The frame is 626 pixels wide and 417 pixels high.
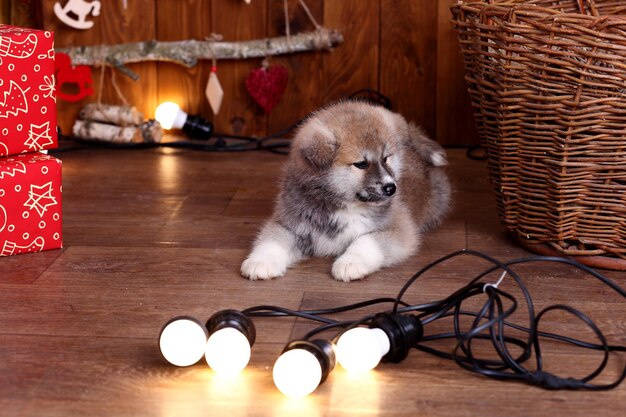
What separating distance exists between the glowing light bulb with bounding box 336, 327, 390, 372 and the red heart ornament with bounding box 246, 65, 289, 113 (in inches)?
78.9

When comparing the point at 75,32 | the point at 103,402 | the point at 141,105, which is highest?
the point at 75,32

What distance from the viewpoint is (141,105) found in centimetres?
354

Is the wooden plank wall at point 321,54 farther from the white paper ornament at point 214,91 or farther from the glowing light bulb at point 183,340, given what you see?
the glowing light bulb at point 183,340

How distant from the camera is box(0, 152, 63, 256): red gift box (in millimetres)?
2131

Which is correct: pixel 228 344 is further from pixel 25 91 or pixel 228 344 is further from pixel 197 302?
A: pixel 25 91

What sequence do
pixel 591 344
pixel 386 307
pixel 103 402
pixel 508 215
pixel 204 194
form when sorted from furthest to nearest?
pixel 204 194 → pixel 508 215 → pixel 386 307 → pixel 591 344 → pixel 103 402

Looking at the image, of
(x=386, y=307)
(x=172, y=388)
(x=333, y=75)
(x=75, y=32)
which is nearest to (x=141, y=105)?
(x=75, y=32)

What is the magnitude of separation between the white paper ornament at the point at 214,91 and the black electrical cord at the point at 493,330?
174 cm

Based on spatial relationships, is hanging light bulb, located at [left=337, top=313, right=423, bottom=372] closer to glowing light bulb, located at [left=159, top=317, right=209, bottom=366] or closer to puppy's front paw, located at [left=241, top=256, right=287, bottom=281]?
glowing light bulb, located at [left=159, top=317, right=209, bottom=366]

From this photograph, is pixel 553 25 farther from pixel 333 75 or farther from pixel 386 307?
pixel 333 75

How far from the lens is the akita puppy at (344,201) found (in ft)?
6.79

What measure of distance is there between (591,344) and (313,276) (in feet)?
2.25

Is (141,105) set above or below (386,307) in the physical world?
above

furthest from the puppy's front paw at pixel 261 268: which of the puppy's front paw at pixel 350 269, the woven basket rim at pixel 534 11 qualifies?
the woven basket rim at pixel 534 11
